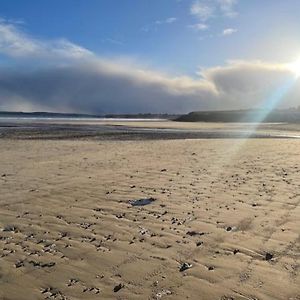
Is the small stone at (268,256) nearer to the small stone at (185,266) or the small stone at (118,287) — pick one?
the small stone at (185,266)

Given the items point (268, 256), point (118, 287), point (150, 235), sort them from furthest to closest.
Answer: point (150, 235), point (268, 256), point (118, 287)

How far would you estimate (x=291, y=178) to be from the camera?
12531 mm

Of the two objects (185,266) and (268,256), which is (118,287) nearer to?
(185,266)

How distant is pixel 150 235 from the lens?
7039 millimetres

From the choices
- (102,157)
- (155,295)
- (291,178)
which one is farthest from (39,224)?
(102,157)

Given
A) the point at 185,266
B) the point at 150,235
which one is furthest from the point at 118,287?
the point at 150,235

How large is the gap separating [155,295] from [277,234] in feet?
10.3

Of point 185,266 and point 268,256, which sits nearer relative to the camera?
point 185,266

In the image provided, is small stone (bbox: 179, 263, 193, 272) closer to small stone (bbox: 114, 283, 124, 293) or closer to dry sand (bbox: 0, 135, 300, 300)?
dry sand (bbox: 0, 135, 300, 300)

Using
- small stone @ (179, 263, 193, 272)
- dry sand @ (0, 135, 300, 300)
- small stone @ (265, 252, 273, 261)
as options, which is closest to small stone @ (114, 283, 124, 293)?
dry sand @ (0, 135, 300, 300)

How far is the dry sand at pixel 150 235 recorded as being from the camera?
509 centimetres

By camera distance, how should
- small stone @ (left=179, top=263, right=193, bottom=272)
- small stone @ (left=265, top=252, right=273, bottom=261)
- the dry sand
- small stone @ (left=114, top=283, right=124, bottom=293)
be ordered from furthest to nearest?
small stone @ (left=265, top=252, right=273, bottom=261), small stone @ (left=179, top=263, right=193, bottom=272), the dry sand, small stone @ (left=114, top=283, right=124, bottom=293)

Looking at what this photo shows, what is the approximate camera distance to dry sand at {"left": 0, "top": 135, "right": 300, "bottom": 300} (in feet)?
16.7

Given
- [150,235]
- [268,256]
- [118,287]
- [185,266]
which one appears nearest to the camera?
[118,287]
